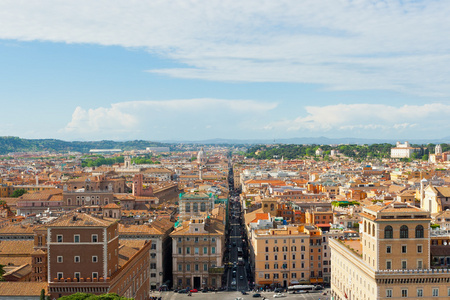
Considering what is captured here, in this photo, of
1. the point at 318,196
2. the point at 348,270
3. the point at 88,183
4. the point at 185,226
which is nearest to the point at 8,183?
the point at 88,183

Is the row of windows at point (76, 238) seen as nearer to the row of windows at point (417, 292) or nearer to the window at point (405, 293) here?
the row of windows at point (417, 292)

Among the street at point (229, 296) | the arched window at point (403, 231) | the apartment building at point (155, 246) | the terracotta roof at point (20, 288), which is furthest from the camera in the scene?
the apartment building at point (155, 246)

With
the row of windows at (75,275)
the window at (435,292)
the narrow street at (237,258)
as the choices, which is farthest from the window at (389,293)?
the row of windows at (75,275)

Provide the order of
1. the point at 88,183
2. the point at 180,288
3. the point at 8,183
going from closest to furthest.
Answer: the point at 180,288 < the point at 88,183 < the point at 8,183

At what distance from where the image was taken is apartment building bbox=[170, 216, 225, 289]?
7075 cm

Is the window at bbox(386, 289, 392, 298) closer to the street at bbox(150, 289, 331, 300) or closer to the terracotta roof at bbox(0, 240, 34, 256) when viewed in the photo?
the street at bbox(150, 289, 331, 300)

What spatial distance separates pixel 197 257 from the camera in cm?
7112

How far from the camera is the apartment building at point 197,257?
70.8 m

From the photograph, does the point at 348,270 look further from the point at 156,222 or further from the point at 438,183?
the point at 438,183

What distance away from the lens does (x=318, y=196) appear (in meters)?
123

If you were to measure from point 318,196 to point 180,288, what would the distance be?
196 ft

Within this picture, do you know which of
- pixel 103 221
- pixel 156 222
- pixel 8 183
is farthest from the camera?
pixel 8 183

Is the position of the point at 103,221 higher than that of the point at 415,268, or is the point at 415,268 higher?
the point at 103,221

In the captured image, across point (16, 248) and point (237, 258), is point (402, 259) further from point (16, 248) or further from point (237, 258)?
point (16, 248)
